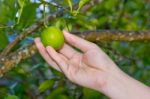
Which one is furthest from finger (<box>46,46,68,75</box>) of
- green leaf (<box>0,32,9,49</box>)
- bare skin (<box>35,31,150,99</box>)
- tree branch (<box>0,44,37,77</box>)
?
green leaf (<box>0,32,9,49</box>)

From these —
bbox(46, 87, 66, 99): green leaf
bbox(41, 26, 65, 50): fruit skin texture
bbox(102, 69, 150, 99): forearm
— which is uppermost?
bbox(41, 26, 65, 50): fruit skin texture

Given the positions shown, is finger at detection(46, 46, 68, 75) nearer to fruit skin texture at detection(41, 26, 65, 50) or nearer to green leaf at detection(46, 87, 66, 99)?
fruit skin texture at detection(41, 26, 65, 50)

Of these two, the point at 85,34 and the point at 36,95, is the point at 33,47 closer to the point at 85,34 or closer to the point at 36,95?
the point at 85,34

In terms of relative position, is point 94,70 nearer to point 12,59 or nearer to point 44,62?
point 12,59

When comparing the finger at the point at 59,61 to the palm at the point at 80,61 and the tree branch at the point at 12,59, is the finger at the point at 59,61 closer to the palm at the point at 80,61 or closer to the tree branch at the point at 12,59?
the palm at the point at 80,61

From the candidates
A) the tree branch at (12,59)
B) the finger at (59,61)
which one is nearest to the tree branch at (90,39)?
the tree branch at (12,59)

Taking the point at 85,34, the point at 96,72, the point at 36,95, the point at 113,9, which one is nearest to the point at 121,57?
the point at 36,95
